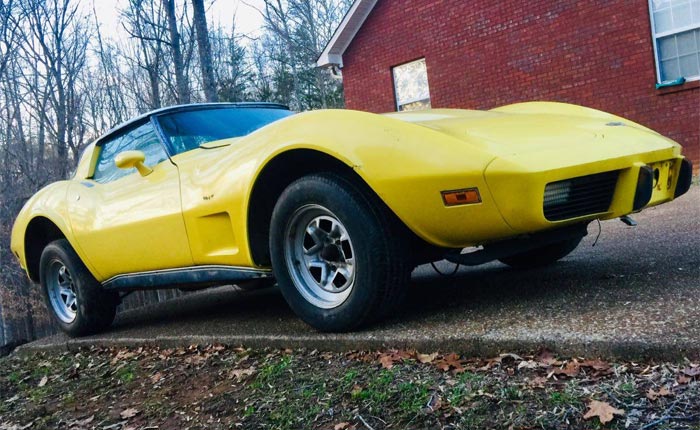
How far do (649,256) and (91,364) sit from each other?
363 centimetres

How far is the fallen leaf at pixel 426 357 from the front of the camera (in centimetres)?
258

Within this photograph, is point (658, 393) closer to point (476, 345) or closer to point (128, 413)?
point (476, 345)

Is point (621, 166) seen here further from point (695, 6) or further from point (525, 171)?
point (695, 6)

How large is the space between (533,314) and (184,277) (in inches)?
83.4

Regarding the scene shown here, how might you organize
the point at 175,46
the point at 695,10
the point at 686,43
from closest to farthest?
A: the point at 695,10 → the point at 686,43 → the point at 175,46

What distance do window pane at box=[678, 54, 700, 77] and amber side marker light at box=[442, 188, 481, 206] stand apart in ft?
27.6

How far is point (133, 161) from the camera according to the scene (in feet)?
12.9

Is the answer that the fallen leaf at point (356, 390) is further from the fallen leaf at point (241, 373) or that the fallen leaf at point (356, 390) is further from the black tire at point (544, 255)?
the black tire at point (544, 255)

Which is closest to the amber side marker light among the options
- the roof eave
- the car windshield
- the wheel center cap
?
the wheel center cap

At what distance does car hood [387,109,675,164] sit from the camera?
2.73m

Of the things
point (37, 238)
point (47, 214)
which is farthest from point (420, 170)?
point (37, 238)

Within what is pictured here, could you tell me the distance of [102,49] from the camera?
19656 mm

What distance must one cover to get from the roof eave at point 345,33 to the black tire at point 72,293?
947 centimetres

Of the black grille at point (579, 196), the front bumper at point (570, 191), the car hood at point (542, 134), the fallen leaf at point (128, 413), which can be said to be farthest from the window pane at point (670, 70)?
the fallen leaf at point (128, 413)
